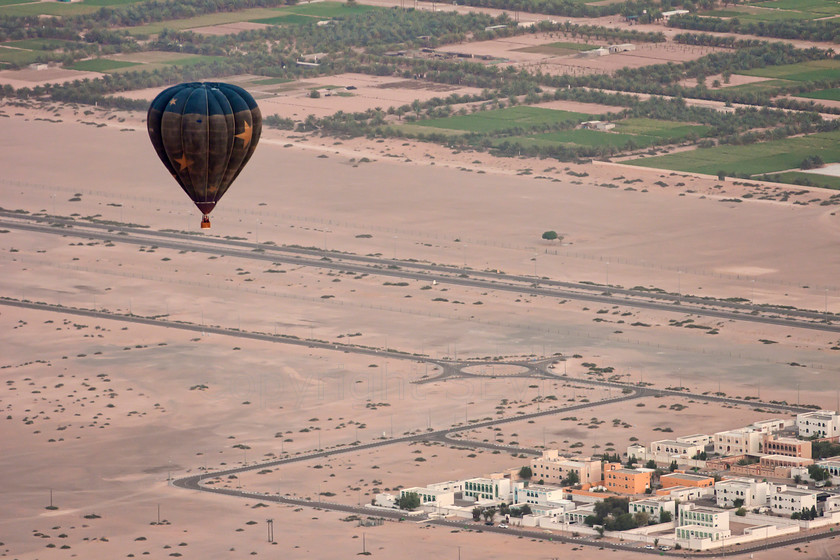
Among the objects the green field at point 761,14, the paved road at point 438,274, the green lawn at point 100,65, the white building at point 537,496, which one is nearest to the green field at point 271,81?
the green lawn at point 100,65

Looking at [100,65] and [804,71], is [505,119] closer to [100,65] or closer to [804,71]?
[804,71]

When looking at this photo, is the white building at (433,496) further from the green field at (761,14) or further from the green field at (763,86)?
the green field at (761,14)

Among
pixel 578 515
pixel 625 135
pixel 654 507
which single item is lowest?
pixel 578 515

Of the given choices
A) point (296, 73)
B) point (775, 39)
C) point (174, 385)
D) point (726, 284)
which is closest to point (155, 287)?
point (174, 385)

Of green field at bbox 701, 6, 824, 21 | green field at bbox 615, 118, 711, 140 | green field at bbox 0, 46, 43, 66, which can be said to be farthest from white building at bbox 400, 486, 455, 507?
green field at bbox 701, 6, 824, 21

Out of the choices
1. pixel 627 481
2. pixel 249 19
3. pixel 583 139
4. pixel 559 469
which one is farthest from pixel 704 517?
pixel 249 19

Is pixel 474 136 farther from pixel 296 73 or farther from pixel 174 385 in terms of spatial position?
pixel 174 385
